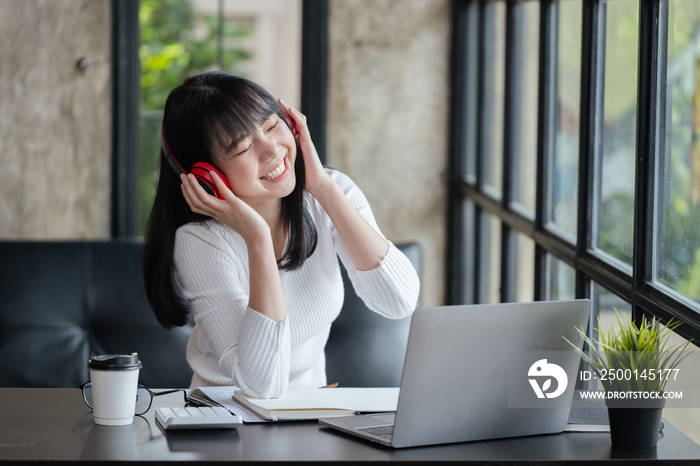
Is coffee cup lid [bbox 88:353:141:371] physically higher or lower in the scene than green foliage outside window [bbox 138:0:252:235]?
lower

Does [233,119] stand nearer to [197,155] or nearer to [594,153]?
[197,155]

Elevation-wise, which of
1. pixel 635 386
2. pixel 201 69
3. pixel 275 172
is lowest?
pixel 635 386

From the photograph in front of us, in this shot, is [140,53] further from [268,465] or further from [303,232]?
[268,465]

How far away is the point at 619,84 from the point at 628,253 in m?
0.38

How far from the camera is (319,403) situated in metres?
1.40

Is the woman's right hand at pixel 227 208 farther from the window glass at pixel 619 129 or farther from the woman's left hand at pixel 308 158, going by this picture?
the window glass at pixel 619 129

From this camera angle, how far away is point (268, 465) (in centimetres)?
112

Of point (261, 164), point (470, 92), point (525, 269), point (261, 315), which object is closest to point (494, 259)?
point (525, 269)

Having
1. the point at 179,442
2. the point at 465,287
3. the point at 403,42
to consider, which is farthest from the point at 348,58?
the point at 179,442

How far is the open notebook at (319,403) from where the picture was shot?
136 cm

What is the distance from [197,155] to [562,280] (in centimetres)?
121

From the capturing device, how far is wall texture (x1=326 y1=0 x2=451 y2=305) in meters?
3.72

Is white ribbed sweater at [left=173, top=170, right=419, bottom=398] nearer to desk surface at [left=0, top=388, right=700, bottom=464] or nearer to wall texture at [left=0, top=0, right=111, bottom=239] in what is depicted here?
desk surface at [left=0, top=388, right=700, bottom=464]

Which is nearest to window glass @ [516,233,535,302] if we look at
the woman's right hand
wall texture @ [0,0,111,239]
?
the woman's right hand
